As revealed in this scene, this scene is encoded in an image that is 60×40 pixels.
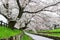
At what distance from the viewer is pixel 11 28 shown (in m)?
15.0

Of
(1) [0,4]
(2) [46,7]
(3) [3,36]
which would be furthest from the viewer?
(1) [0,4]

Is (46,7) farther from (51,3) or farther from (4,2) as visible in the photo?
(4,2)

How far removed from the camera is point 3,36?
12469 mm

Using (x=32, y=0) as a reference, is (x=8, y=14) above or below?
below

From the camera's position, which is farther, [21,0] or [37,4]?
[37,4]

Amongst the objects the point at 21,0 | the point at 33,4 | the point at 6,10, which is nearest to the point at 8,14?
the point at 6,10

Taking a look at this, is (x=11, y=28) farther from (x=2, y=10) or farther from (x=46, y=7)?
(x=46, y=7)

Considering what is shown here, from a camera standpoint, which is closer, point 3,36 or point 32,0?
point 3,36

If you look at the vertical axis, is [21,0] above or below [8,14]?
above

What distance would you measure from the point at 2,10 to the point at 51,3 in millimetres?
3771

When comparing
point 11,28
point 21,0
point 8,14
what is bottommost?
point 11,28

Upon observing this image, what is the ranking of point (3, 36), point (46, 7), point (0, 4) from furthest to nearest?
point (0, 4) < point (46, 7) < point (3, 36)

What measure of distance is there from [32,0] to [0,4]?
2.75 metres

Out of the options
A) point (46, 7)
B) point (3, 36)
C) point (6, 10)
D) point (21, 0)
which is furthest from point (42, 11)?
point (3, 36)
